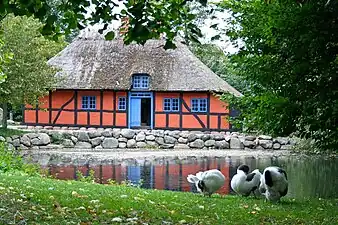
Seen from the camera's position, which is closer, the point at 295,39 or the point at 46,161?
the point at 295,39

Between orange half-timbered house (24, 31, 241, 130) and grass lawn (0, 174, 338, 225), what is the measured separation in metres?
22.1

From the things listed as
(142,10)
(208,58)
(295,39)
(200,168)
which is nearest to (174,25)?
(142,10)

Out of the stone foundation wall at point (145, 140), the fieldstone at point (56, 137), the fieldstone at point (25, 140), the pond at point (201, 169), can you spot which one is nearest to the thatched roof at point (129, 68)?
the stone foundation wall at point (145, 140)

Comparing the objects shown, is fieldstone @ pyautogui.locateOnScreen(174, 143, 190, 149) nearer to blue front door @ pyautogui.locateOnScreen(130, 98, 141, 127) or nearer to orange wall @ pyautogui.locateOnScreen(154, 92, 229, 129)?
orange wall @ pyautogui.locateOnScreen(154, 92, 229, 129)

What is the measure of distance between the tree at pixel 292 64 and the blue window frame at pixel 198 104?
21136mm

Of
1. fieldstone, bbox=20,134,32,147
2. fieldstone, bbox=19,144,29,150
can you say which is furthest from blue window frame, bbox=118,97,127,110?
fieldstone, bbox=19,144,29,150

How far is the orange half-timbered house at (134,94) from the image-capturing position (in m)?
31.7

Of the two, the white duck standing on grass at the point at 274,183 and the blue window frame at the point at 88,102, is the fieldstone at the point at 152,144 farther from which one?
the white duck standing on grass at the point at 274,183

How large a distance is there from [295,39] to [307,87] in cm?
85

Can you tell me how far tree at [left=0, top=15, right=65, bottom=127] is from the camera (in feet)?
87.0

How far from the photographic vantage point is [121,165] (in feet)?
68.1

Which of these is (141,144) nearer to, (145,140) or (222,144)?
(145,140)

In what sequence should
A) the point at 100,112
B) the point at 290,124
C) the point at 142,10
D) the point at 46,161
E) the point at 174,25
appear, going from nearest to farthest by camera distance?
the point at 142,10
the point at 174,25
the point at 290,124
the point at 46,161
the point at 100,112

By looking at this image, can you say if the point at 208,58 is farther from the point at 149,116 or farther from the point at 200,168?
the point at 200,168
